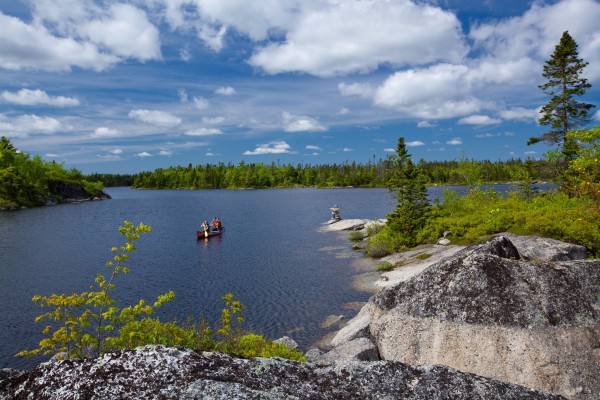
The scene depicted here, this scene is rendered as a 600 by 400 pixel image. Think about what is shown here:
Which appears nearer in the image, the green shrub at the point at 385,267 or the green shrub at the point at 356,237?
the green shrub at the point at 385,267

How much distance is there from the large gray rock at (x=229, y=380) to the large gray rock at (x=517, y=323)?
632 cm

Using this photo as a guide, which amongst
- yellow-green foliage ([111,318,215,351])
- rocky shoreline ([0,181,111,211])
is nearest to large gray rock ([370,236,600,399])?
yellow-green foliage ([111,318,215,351])

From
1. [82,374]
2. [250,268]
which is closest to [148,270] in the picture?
[250,268]

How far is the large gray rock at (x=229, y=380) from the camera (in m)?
3.85

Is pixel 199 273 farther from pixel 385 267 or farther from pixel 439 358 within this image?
pixel 439 358

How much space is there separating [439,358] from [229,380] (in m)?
8.41

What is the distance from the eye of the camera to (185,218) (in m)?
91.3

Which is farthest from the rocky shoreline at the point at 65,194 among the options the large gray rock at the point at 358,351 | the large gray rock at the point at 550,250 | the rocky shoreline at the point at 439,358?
the rocky shoreline at the point at 439,358

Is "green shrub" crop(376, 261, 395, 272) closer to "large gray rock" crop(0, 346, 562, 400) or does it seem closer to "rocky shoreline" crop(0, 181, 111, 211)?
"large gray rock" crop(0, 346, 562, 400)

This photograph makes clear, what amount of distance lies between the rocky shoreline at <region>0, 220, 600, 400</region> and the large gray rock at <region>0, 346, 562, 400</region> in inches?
0.4

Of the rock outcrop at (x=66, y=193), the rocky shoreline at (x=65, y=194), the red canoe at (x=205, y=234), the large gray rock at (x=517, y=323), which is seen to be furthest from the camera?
the rock outcrop at (x=66, y=193)

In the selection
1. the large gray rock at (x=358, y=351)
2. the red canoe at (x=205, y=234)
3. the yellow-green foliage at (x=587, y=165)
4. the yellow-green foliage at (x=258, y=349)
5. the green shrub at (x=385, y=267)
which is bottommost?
the red canoe at (x=205, y=234)

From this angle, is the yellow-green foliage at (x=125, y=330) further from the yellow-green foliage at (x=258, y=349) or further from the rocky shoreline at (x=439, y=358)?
the rocky shoreline at (x=439, y=358)

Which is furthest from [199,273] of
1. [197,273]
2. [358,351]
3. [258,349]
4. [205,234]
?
[358,351]
